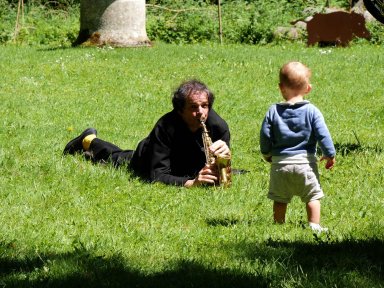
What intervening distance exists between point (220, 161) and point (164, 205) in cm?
84

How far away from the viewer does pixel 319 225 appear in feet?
19.5

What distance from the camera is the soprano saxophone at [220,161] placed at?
7375mm

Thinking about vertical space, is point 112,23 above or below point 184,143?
above

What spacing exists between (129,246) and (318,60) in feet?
39.5

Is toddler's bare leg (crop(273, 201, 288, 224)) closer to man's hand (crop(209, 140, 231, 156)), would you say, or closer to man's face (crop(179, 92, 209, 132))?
man's hand (crop(209, 140, 231, 156))

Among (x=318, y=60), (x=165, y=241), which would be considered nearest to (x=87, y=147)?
(x=165, y=241)

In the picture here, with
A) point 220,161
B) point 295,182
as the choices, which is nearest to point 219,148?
point 220,161

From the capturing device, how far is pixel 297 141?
19.2 feet

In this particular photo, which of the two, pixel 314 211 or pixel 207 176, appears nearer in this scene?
pixel 314 211

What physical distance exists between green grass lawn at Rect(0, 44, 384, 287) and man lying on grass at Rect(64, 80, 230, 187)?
196mm

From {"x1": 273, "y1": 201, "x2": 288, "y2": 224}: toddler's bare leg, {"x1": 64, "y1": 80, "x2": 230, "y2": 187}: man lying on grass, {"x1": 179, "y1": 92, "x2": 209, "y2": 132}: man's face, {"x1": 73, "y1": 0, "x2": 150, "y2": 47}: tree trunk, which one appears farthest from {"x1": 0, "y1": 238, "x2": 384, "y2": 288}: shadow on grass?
{"x1": 73, "y1": 0, "x2": 150, "y2": 47}: tree trunk

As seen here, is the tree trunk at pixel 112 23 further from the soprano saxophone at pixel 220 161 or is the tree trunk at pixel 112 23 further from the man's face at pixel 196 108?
the soprano saxophone at pixel 220 161

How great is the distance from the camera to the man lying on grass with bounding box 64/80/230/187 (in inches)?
301

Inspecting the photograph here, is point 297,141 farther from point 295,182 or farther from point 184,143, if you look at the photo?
point 184,143
